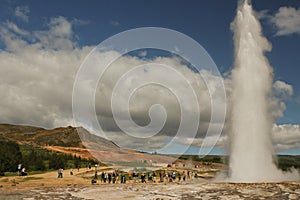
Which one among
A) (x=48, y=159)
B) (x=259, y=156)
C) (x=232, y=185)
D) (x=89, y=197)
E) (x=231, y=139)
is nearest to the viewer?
(x=89, y=197)

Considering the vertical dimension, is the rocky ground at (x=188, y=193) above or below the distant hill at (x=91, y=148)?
below

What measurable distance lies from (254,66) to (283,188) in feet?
52.2

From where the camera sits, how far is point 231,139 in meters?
26.9

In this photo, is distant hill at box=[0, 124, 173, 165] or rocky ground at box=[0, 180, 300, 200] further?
distant hill at box=[0, 124, 173, 165]

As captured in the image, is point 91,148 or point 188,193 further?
point 91,148

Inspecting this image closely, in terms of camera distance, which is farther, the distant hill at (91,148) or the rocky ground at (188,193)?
the distant hill at (91,148)

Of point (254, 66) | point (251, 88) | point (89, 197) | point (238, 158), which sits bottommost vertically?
point (89, 197)

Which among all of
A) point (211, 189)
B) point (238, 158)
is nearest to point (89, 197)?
point (211, 189)

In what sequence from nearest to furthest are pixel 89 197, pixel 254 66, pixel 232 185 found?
pixel 89 197, pixel 232 185, pixel 254 66

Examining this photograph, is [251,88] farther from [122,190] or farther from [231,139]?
[122,190]

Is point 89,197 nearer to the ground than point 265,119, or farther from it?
nearer to the ground

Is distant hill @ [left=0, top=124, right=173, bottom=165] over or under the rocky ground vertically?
over

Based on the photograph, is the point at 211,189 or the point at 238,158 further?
the point at 238,158

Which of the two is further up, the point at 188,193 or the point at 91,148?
the point at 91,148
